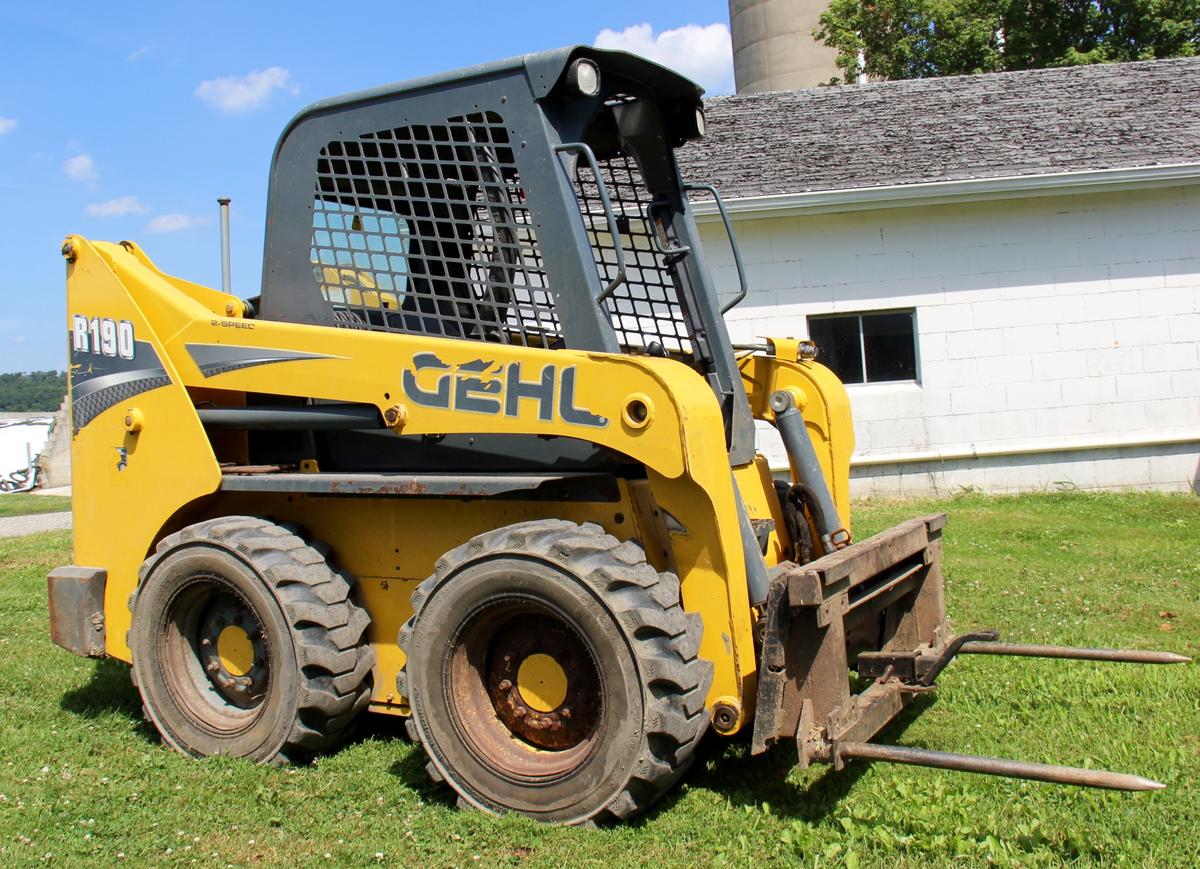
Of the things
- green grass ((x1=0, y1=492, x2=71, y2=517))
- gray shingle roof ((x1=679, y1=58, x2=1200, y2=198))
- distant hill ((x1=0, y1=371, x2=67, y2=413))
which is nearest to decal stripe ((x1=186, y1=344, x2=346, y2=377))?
gray shingle roof ((x1=679, y1=58, x2=1200, y2=198))

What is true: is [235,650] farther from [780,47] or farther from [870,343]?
[780,47]

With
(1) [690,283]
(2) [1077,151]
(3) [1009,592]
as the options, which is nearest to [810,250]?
(2) [1077,151]

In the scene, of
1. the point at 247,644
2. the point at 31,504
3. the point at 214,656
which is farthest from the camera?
the point at 31,504

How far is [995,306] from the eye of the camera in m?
13.1

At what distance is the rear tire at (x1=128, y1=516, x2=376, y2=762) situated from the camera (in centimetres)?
464

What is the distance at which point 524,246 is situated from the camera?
464 centimetres

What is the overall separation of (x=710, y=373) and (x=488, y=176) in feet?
4.36

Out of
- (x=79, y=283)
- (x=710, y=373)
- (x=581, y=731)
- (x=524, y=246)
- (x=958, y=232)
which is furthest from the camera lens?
(x=958, y=232)

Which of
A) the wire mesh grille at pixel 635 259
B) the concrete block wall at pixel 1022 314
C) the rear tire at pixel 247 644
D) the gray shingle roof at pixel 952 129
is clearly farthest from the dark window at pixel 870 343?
the rear tire at pixel 247 644

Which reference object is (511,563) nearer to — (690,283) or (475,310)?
(475,310)

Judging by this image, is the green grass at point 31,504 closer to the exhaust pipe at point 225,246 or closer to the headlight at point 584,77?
the exhaust pipe at point 225,246

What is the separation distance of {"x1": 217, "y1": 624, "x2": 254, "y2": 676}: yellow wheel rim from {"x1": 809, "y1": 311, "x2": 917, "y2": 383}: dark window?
944 centimetres

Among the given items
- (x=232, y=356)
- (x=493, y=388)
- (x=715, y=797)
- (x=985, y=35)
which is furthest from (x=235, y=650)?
(x=985, y=35)

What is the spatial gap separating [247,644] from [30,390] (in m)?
96.5
